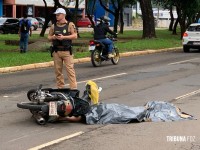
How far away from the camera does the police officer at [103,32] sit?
1672 cm

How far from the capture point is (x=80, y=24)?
7331 cm

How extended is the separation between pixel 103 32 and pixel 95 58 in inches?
40.3

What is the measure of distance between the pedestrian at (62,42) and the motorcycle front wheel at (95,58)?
7.08 metres

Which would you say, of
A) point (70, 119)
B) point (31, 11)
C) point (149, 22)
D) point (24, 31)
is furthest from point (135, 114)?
point (31, 11)

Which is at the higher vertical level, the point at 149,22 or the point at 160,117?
the point at 149,22

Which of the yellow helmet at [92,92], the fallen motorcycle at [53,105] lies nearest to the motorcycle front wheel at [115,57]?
the yellow helmet at [92,92]

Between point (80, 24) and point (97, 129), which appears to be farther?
point (80, 24)

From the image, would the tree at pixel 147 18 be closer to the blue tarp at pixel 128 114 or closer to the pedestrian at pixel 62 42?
the pedestrian at pixel 62 42

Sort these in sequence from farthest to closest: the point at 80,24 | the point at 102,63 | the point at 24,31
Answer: the point at 80,24, the point at 24,31, the point at 102,63

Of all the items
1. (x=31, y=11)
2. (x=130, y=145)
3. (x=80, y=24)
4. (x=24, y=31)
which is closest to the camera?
(x=130, y=145)

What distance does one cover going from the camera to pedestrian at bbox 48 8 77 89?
9312 millimetres

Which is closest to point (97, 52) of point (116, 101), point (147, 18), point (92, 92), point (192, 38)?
point (116, 101)

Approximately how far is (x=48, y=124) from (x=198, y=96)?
169 inches

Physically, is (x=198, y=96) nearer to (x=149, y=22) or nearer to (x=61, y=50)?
(x=61, y=50)
